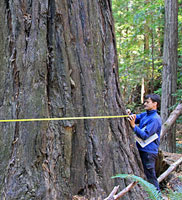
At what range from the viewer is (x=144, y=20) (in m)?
10.3

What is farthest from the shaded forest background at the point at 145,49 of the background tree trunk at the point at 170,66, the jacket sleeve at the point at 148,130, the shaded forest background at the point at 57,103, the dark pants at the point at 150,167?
the shaded forest background at the point at 57,103

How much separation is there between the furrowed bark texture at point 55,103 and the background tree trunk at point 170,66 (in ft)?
18.7

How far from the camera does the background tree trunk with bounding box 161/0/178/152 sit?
8.39 meters

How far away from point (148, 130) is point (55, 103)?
73.6 inches

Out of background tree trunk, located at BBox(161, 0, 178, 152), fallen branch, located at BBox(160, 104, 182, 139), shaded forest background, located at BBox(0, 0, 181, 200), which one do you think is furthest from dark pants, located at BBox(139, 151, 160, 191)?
background tree trunk, located at BBox(161, 0, 178, 152)

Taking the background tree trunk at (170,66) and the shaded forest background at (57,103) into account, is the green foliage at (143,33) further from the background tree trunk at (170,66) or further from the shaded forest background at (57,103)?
the shaded forest background at (57,103)

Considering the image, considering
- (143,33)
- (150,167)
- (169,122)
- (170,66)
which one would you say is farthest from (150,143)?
(143,33)

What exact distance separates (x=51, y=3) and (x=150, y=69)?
9959 millimetres

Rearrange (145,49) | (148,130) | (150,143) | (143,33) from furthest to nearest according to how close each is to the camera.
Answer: (145,49)
(143,33)
(150,143)
(148,130)

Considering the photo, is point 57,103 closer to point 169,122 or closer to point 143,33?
point 169,122

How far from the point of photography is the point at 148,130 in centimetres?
387

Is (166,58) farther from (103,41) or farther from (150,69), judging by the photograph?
(103,41)

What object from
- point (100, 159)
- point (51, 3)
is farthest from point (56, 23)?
point (100, 159)

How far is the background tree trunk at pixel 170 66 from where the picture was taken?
8391 millimetres
